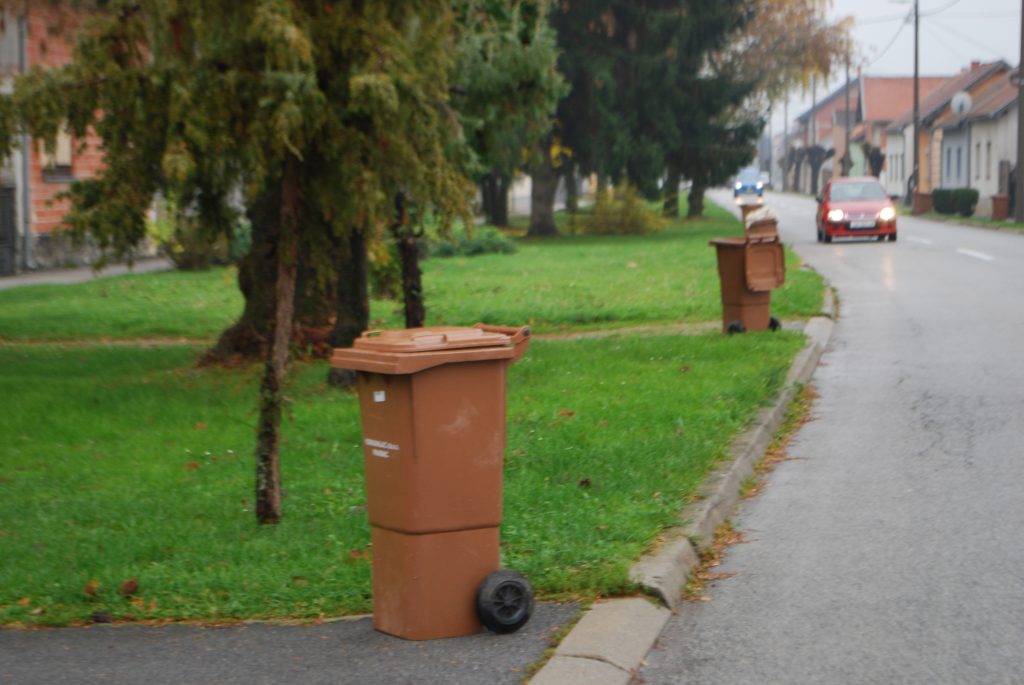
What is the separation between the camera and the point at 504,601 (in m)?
5.37

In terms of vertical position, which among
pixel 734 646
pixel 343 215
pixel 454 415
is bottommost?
pixel 734 646

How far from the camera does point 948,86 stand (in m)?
76.9

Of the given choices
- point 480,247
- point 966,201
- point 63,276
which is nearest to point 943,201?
point 966,201

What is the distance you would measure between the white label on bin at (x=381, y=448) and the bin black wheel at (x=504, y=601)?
61 cm

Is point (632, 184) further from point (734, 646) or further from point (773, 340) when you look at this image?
point (734, 646)

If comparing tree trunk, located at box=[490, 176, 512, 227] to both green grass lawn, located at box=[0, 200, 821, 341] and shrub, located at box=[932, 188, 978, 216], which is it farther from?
shrub, located at box=[932, 188, 978, 216]

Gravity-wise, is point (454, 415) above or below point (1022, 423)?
above

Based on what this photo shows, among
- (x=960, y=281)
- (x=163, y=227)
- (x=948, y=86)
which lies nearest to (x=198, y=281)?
(x=163, y=227)

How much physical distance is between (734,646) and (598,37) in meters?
35.8

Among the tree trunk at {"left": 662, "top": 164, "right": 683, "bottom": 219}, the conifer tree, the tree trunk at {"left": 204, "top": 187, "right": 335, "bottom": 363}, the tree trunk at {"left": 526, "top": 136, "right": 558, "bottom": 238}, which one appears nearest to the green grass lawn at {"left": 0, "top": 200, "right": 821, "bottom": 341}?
the tree trunk at {"left": 204, "top": 187, "right": 335, "bottom": 363}

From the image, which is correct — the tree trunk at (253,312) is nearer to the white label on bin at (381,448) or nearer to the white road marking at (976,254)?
the white label on bin at (381,448)

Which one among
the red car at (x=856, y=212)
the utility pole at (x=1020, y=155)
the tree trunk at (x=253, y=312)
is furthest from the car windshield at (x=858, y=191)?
the tree trunk at (x=253, y=312)

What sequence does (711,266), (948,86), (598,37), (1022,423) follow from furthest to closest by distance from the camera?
1. (948,86)
2. (598,37)
3. (711,266)
4. (1022,423)

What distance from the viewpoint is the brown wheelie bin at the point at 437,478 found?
17.1 ft
